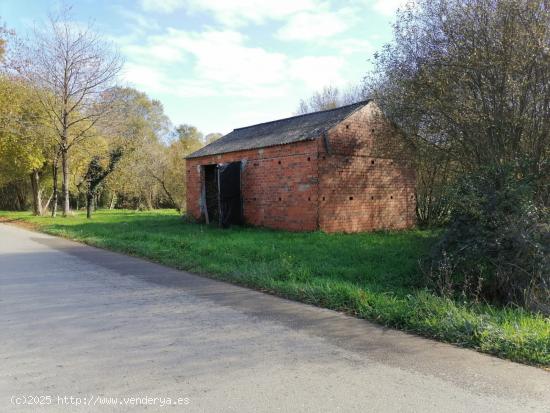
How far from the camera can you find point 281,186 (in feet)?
53.5

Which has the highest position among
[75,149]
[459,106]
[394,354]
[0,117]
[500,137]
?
[0,117]

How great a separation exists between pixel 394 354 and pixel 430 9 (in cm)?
888

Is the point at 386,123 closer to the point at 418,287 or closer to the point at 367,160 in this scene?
the point at 367,160

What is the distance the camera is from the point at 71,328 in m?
5.44

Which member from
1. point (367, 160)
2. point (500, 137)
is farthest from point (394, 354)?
point (367, 160)

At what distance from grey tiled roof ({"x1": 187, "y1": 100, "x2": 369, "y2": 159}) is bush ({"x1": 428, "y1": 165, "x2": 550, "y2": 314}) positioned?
8.08m

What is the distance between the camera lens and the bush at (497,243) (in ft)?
21.5

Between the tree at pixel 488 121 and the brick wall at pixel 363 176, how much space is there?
337 cm

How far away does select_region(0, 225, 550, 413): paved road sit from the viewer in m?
3.56

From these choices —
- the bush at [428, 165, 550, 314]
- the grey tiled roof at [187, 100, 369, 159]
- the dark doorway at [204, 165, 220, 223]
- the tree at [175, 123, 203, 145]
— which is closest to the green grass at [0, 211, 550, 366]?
the bush at [428, 165, 550, 314]

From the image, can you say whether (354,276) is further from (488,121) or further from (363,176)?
(363,176)

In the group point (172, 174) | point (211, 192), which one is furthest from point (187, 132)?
point (211, 192)

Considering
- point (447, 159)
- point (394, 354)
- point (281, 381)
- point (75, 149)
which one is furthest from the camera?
point (75, 149)

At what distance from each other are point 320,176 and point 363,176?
92.7 inches
